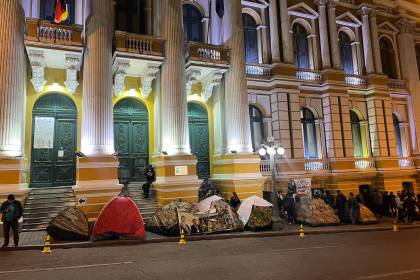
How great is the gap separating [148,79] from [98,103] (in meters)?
3.67

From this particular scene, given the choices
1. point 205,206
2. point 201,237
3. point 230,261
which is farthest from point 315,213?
point 230,261

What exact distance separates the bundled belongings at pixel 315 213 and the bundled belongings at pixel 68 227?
30.4ft

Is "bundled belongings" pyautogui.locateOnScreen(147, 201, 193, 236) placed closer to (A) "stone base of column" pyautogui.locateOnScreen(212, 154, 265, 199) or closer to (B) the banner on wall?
(A) "stone base of column" pyautogui.locateOnScreen(212, 154, 265, 199)

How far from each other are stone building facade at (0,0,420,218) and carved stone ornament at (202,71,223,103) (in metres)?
0.06

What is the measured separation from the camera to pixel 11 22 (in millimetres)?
14078

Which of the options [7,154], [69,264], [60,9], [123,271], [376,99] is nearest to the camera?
[123,271]

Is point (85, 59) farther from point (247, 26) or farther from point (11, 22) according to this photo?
point (247, 26)

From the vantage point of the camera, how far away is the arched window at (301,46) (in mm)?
23562

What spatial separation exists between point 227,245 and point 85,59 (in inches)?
408

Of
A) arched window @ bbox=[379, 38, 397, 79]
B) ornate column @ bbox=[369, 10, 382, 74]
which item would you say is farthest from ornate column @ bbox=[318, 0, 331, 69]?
arched window @ bbox=[379, 38, 397, 79]

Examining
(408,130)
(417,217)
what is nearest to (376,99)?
(408,130)

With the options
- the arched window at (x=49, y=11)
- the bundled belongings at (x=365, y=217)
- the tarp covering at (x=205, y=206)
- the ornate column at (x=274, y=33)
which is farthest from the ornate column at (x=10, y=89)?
the bundled belongings at (x=365, y=217)

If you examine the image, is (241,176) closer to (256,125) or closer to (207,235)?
(256,125)

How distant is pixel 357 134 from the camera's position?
81.5 ft
